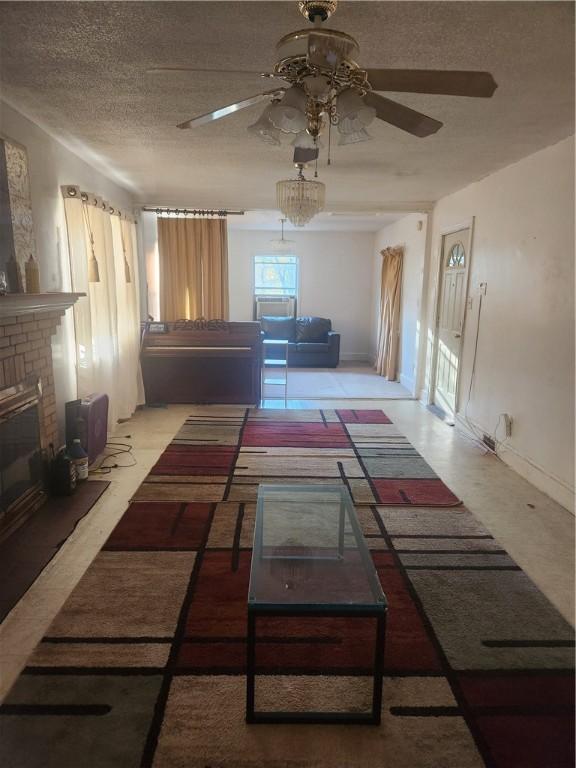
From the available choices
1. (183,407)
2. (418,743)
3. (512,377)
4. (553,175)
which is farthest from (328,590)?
(183,407)

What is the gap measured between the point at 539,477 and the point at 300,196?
2406 millimetres

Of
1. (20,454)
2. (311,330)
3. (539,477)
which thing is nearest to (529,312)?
(539,477)

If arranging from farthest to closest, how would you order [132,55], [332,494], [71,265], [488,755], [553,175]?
[71,265]
[553,175]
[332,494]
[132,55]
[488,755]

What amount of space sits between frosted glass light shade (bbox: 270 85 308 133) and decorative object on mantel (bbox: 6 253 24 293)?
5.65ft

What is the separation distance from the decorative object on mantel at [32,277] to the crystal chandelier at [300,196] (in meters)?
1.52

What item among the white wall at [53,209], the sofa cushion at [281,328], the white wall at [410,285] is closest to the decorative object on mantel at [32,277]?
the white wall at [53,209]

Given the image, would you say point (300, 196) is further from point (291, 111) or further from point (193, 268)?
point (193, 268)

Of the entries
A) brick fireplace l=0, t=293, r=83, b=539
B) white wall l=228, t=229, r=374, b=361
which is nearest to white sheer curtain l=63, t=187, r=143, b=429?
brick fireplace l=0, t=293, r=83, b=539

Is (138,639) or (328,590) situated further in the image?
(138,639)

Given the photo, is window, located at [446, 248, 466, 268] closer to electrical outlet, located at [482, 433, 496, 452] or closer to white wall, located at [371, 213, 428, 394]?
white wall, located at [371, 213, 428, 394]

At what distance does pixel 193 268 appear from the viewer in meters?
6.12

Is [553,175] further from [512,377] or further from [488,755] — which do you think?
[488,755]

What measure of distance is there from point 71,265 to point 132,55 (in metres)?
1.71

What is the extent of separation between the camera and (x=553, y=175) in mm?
3096
